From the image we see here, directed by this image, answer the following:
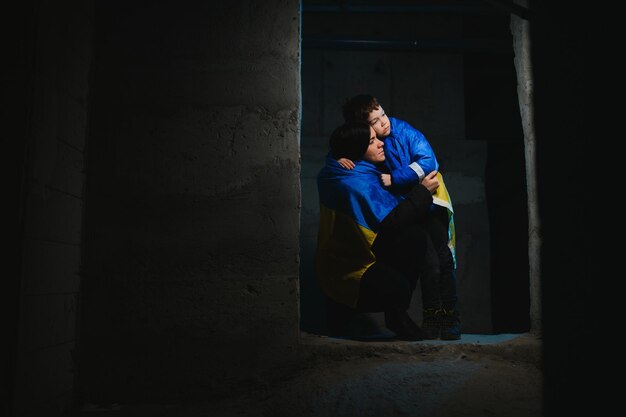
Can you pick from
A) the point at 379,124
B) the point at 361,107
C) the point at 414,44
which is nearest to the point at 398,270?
the point at 379,124

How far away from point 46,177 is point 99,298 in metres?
0.75

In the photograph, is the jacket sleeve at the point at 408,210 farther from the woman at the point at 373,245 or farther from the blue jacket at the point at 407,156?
the blue jacket at the point at 407,156

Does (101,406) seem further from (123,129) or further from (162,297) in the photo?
(123,129)

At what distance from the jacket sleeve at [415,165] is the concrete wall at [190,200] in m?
0.86

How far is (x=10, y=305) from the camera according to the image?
2293mm

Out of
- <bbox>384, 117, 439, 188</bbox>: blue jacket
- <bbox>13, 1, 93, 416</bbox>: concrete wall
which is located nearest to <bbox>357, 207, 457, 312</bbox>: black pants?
<bbox>384, 117, 439, 188</bbox>: blue jacket

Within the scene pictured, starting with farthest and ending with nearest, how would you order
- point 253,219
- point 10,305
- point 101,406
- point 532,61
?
point 532,61 → point 253,219 → point 101,406 → point 10,305

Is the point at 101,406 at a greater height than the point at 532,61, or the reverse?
the point at 532,61

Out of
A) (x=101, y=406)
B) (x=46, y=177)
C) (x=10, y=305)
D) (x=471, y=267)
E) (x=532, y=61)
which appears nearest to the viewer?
(x=10, y=305)

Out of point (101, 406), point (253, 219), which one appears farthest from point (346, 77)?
point (101, 406)

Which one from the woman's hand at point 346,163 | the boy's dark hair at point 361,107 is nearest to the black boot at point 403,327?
the woman's hand at point 346,163

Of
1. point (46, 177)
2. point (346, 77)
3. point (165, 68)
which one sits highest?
point (346, 77)

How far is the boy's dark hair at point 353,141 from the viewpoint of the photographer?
3.76 m

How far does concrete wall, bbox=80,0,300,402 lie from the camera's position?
2.94m
